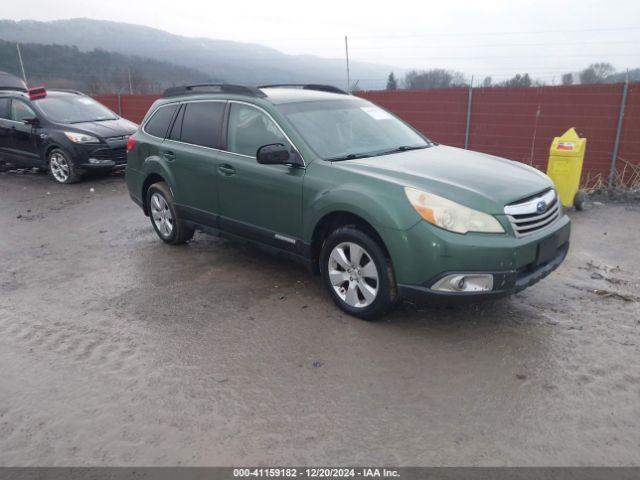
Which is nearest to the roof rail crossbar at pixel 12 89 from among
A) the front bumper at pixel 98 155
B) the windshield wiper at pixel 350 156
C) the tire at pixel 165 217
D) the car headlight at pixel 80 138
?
the car headlight at pixel 80 138

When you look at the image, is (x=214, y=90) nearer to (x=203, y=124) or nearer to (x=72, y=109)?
(x=203, y=124)

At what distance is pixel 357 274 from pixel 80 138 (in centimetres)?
771

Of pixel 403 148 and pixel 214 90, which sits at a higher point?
pixel 214 90

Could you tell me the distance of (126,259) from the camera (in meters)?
5.63

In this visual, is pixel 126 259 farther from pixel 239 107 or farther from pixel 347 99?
pixel 347 99

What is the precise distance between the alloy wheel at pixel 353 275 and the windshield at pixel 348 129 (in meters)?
0.80

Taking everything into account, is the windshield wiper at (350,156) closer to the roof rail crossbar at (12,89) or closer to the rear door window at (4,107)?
the rear door window at (4,107)

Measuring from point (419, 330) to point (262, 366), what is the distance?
3.95 ft

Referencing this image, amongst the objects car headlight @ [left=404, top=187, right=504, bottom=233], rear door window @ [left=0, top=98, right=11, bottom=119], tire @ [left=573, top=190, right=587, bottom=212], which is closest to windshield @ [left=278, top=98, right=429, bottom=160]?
car headlight @ [left=404, top=187, right=504, bottom=233]

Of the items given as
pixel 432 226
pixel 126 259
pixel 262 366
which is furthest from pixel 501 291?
pixel 126 259

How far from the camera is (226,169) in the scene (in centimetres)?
475

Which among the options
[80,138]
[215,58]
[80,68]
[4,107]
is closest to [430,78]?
[80,138]

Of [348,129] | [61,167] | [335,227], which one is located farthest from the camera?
[61,167]

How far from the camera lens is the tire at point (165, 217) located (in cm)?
566
